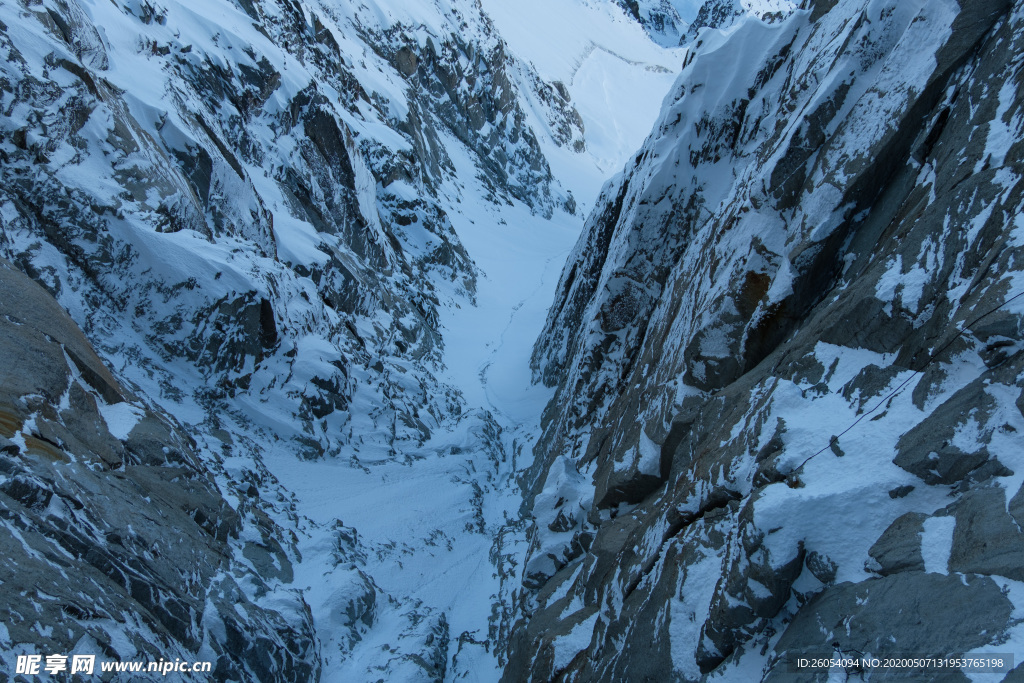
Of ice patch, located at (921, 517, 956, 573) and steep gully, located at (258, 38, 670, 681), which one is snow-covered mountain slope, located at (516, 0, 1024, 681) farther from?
steep gully, located at (258, 38, 670, 681)

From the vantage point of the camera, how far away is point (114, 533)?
24.3ft

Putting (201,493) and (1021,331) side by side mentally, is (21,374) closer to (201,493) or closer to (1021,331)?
(201,493)

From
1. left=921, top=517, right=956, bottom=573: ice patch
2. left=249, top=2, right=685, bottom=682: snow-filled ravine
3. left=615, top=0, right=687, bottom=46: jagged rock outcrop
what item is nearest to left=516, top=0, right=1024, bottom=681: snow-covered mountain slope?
left=921, top=517, right=956, bottom=573: ice patch

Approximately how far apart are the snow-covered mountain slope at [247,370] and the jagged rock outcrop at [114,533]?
4cm

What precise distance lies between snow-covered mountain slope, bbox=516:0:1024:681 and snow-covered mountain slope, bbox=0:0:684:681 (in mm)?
3230

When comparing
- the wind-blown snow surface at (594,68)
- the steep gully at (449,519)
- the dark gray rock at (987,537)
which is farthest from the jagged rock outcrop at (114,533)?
the wind-blown snow surface at (594,68)

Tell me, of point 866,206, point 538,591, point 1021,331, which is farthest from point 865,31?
point 538,591

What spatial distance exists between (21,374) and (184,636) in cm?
409

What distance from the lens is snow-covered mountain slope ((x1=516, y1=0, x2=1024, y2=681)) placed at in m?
4.52

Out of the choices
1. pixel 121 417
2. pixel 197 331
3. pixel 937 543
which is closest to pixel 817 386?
pixel 937 543

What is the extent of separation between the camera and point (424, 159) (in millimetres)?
32406

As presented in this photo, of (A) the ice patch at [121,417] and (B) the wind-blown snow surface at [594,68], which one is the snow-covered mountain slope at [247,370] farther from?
(B) the wind-blown snow surface at [594,68]

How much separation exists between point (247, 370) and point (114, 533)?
636cm

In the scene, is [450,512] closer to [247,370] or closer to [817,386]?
[247,370]
